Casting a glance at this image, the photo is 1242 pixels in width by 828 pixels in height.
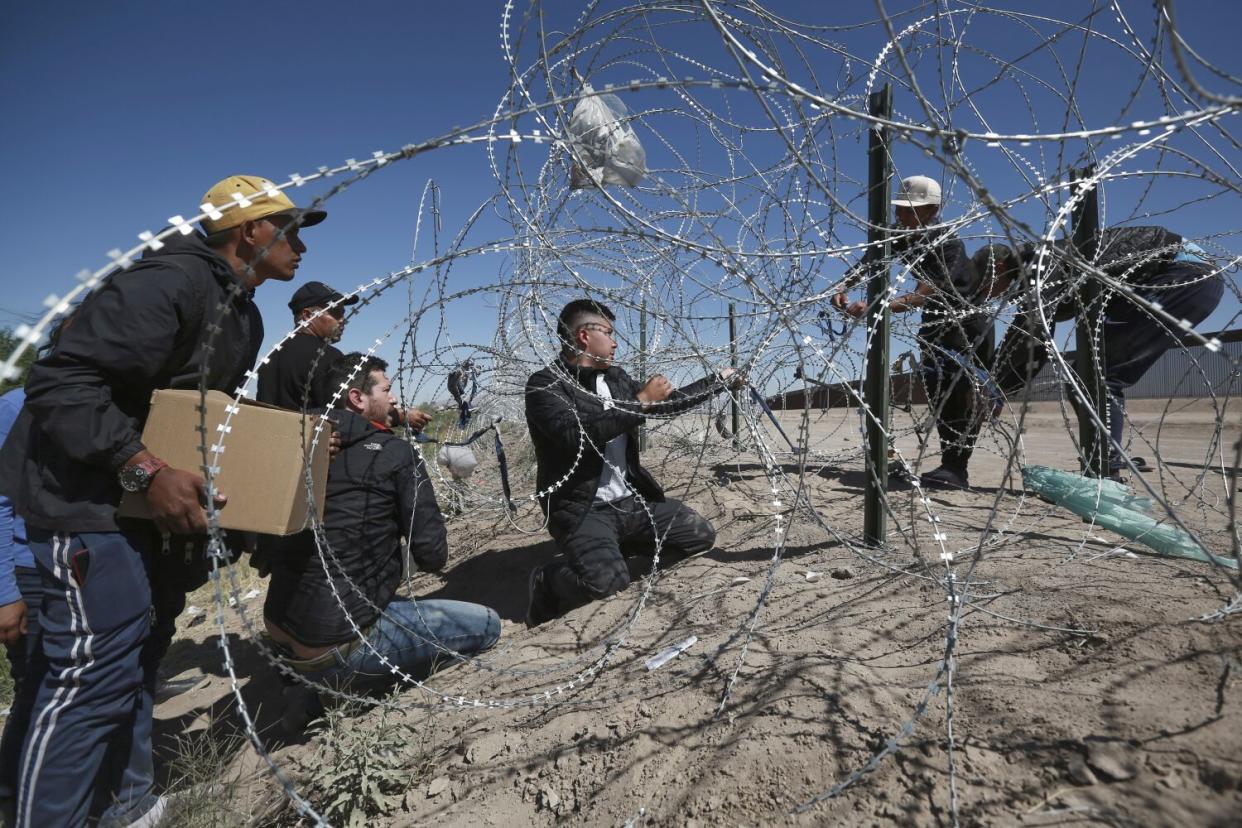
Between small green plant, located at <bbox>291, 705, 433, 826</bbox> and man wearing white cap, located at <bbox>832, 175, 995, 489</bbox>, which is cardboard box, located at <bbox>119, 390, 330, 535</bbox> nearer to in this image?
small green plant, located at <bbox>291, 705, 433, 826</bbox>

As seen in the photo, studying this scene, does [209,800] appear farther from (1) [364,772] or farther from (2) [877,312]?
(2) [877,312]

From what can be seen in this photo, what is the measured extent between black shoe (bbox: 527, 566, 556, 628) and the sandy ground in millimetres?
300

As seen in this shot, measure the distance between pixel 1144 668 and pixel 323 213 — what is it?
2903 mm

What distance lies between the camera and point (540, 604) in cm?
330

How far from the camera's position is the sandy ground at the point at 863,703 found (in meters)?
1.29

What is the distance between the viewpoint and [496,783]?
1838 mm

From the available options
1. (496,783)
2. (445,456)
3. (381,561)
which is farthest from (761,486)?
(496,783)

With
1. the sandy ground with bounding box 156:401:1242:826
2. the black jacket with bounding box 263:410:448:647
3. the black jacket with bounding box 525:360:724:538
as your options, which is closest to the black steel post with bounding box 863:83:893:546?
the sandy ground with bounding box 156:401:1242:826

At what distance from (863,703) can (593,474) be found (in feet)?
6.56

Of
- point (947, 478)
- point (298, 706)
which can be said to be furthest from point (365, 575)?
point (947, 478)

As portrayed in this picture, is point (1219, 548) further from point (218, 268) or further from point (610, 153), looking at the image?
point (218, 268)

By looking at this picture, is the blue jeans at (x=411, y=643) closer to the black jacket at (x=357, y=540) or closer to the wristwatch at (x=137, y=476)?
the black jacket at (x=357, y=540)

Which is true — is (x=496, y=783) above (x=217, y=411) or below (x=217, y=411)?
below

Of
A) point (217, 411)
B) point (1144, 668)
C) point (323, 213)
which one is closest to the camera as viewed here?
point (1144, 668)
